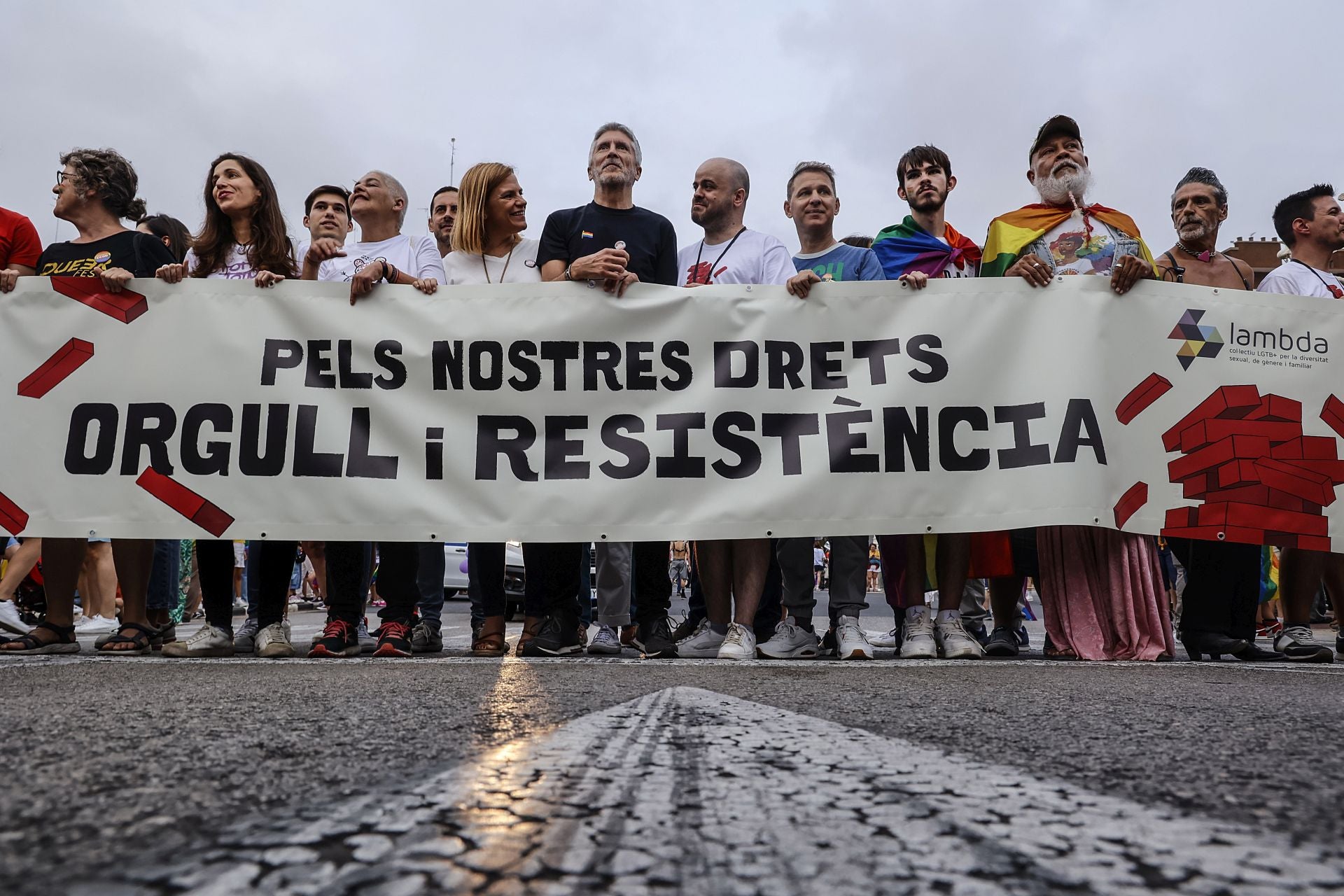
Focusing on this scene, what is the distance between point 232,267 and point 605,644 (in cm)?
253

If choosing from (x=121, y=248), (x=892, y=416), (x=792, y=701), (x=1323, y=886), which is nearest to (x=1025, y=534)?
(x=892, y=416)

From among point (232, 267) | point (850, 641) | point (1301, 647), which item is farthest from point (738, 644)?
point (232, 267)

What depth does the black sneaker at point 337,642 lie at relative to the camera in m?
4.00

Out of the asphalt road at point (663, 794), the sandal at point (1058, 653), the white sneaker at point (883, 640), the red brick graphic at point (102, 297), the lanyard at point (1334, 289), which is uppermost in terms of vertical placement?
the lanyard at point (1334, 289)

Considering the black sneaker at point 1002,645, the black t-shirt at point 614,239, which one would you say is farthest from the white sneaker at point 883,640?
the black t-shirt at point 614,239

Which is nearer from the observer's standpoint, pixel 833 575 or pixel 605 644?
pixel 605 644

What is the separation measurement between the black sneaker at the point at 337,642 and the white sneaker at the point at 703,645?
138 cm

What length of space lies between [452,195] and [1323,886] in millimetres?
5880

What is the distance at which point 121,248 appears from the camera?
14.9ft

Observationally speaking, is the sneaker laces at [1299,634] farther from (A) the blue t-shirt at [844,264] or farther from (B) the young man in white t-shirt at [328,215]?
(B) the young man in white t-shirt at [328,215]

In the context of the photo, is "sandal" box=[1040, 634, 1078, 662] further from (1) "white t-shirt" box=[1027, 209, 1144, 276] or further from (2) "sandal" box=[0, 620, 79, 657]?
(2) "sandal" box=[0, 620, 79, 657]

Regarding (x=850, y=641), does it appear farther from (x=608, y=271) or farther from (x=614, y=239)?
(x=614, y=239)

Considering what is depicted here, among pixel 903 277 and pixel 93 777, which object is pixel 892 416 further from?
pixel 93 777

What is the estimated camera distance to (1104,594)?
165 inches
